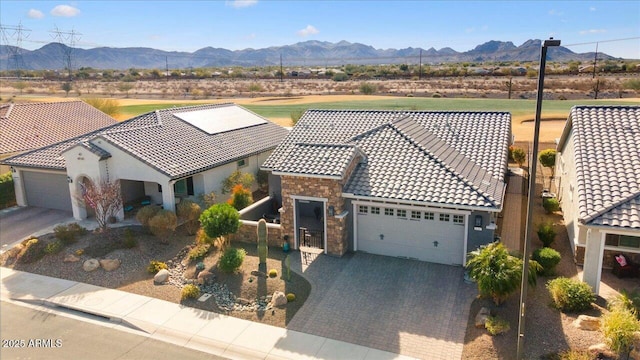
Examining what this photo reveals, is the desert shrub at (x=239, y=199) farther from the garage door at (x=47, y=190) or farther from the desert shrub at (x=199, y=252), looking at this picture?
the garage door at (x=47, y=190)

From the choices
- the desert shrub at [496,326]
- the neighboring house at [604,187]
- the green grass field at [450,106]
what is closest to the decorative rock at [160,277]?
the desert shrub at [496,326]

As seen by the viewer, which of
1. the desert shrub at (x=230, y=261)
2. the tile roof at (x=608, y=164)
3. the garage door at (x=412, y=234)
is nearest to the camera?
the tile roof at (x=608, y=164)

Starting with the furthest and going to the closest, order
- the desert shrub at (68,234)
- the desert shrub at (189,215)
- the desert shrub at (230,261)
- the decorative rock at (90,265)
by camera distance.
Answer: the desert shrub at (189,215) < the desert shrub at (68,234) < the decorative rock at (90,265) < the desert shrub at (230,261)

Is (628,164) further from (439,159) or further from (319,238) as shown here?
(319,238)

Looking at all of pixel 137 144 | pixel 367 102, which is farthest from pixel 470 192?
pixel 367 102

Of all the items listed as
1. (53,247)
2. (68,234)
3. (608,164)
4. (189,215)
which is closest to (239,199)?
(189,215)

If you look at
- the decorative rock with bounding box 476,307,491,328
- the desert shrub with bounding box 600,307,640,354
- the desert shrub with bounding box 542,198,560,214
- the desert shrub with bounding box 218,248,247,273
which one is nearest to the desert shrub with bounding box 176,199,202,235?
the desert shrub with bounding box 218,248,247,273
